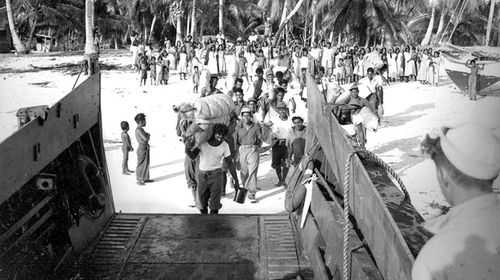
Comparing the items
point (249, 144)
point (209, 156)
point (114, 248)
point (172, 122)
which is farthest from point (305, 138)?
point (172, 122)

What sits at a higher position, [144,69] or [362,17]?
[362,17]

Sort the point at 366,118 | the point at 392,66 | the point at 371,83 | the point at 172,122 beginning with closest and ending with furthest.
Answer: the point at 366,118, the point at 371,83, the point at 172,122, the point at 392,66

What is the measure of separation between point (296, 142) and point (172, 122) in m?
6.18

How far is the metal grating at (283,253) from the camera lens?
154 inches

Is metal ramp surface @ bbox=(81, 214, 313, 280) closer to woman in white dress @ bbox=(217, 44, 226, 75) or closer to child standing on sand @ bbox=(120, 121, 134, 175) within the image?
child standing on sand @ bbox=(120, 121, 134, 175)

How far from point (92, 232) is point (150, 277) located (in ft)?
3.39

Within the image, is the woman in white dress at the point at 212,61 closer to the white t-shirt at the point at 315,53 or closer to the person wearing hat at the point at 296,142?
the white t-shirt at the point at 315,53

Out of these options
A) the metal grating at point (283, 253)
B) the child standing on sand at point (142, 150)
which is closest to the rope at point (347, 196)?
the metal grating at point (283, 253)

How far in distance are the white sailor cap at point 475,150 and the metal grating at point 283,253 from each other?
241 cm

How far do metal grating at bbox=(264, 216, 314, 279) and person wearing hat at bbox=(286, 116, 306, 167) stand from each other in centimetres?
274

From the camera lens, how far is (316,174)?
4434 mm

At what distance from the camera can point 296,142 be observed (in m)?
7.86

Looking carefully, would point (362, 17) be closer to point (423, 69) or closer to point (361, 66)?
point (423, 69)

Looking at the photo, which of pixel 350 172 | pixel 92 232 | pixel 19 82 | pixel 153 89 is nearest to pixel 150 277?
pixel 92 232
